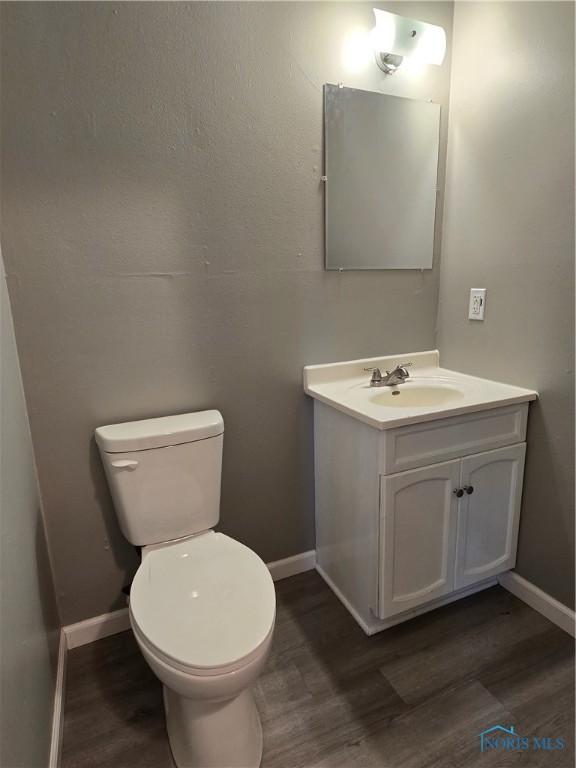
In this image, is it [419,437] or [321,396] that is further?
[321,396]

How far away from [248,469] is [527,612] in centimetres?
116

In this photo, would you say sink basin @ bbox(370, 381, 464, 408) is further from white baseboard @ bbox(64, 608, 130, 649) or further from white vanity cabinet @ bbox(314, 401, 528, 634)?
white baseboard @ bbox(64, 608, 130, 649)

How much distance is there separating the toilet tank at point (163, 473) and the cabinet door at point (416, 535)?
0.57m

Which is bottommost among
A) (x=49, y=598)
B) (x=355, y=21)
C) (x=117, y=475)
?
(x=49, y=598)

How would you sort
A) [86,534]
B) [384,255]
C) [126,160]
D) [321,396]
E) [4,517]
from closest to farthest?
[4,517], [126,160], [86,534], [321,396], [384,255]

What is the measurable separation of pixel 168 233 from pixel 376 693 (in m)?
1.57

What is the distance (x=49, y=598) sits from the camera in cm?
133

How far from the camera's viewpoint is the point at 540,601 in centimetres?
157

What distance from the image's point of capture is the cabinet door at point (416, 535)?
1352 mm

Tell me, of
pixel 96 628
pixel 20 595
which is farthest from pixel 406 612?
pixel 20 595

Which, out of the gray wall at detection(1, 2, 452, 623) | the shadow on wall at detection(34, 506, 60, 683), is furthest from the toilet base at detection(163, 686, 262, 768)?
the gray wall at detection(1, 2, 452, 623)

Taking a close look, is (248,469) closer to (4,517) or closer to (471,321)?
(4,517)

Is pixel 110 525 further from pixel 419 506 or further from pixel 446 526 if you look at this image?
pixel 446 526

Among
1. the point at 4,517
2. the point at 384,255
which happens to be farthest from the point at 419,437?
the point at 4,517
